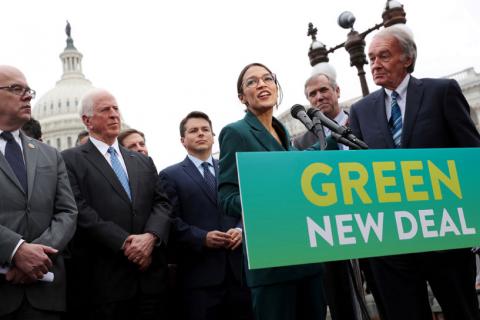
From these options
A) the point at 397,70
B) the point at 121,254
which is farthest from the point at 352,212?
the point at 121,254

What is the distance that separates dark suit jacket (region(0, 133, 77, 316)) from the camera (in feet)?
8.59

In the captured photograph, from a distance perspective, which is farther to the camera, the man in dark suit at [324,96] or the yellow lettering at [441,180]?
the man in dark suit at [324,96]

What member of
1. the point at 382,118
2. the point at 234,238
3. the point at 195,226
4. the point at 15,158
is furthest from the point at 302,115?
the point at 15,158

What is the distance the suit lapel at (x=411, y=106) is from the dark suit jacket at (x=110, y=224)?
1656 millimetres

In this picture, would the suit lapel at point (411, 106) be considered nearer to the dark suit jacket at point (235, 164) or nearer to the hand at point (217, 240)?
the dark suit jacket at point (235, 164)

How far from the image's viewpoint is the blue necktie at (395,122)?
2715 millimetres

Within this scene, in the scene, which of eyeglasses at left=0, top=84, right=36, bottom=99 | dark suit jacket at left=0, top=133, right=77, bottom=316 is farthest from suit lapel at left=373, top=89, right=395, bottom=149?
eyeglasses at left=0, top=84, right=36, bottom=99

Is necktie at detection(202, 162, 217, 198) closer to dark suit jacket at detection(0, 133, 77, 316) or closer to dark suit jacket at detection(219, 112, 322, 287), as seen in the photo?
dark suit jacket at detection(0, 133, 77, 316)

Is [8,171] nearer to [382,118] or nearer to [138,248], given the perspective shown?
[138,248]

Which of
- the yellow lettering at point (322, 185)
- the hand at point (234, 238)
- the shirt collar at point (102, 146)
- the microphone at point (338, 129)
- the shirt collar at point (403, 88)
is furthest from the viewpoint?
the shirt collar at point (102, 146)

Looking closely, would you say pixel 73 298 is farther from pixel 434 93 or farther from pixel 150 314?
pixel 434 93

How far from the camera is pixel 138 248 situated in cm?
314

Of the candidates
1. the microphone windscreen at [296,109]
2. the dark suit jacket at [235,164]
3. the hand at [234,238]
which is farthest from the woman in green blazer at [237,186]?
the hand at [234,238]

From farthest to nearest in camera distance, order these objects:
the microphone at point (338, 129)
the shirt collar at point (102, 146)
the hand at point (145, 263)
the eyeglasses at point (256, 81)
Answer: the shirt collar at point (102, 146)
the hand at point (145, 263)
the eyeglasses at point (256, 81)
the microphone at point (338, 129)
